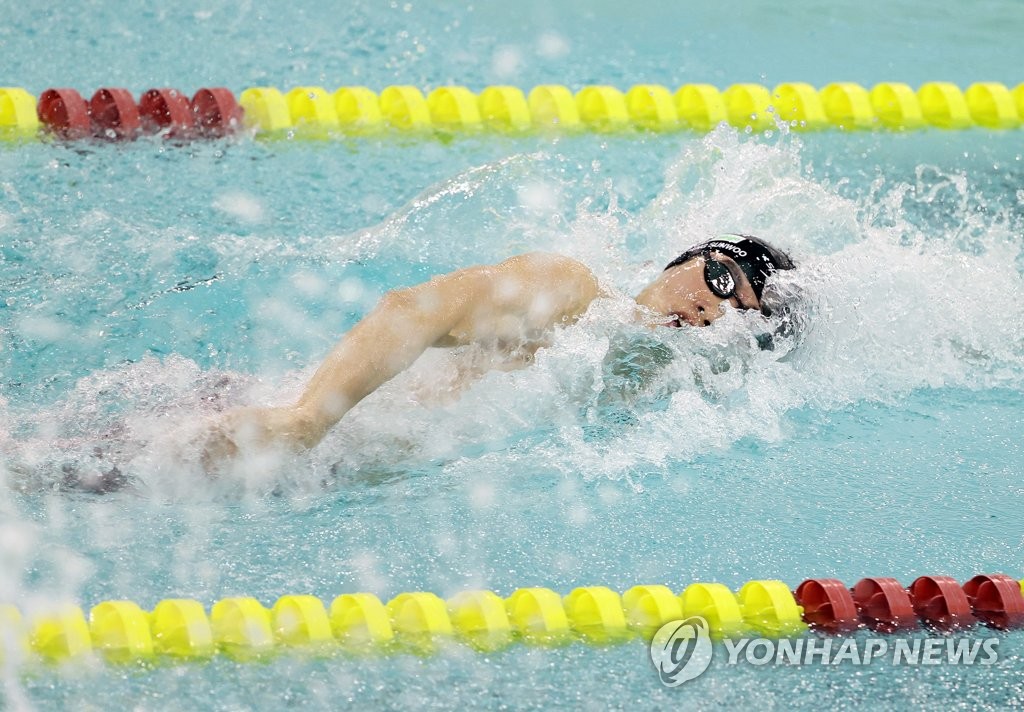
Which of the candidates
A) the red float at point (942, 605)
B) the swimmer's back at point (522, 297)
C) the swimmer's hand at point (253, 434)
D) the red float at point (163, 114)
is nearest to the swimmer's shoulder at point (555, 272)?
the swimmer's back at point (522, 297)

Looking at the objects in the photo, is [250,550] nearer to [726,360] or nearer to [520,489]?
[520,489]

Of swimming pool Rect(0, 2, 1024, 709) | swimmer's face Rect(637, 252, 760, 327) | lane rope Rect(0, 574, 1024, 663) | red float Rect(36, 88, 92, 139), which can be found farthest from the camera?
red float Rect(36, 88, 92, 139)

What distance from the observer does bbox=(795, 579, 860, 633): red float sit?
7.13ft

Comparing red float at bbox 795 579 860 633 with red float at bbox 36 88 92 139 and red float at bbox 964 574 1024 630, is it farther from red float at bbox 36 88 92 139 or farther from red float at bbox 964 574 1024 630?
red float at bbox 36 88 92 139

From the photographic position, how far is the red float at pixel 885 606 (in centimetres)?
218

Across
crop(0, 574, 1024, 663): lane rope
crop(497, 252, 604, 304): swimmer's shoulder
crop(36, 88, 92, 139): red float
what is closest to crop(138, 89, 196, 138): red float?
crop(36, 88, 92, 139): red float

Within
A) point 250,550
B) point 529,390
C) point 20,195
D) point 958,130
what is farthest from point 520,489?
point 958,130

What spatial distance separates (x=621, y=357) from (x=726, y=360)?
9.7 inches

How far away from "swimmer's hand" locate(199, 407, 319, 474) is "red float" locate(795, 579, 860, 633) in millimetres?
926

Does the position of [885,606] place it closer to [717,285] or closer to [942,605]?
[942,605]

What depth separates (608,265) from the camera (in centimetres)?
333

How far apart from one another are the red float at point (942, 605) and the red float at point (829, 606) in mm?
124

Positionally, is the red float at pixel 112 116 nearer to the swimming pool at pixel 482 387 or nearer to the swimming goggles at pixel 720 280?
the swimming pool at pixel 482 387

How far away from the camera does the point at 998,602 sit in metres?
2.22
